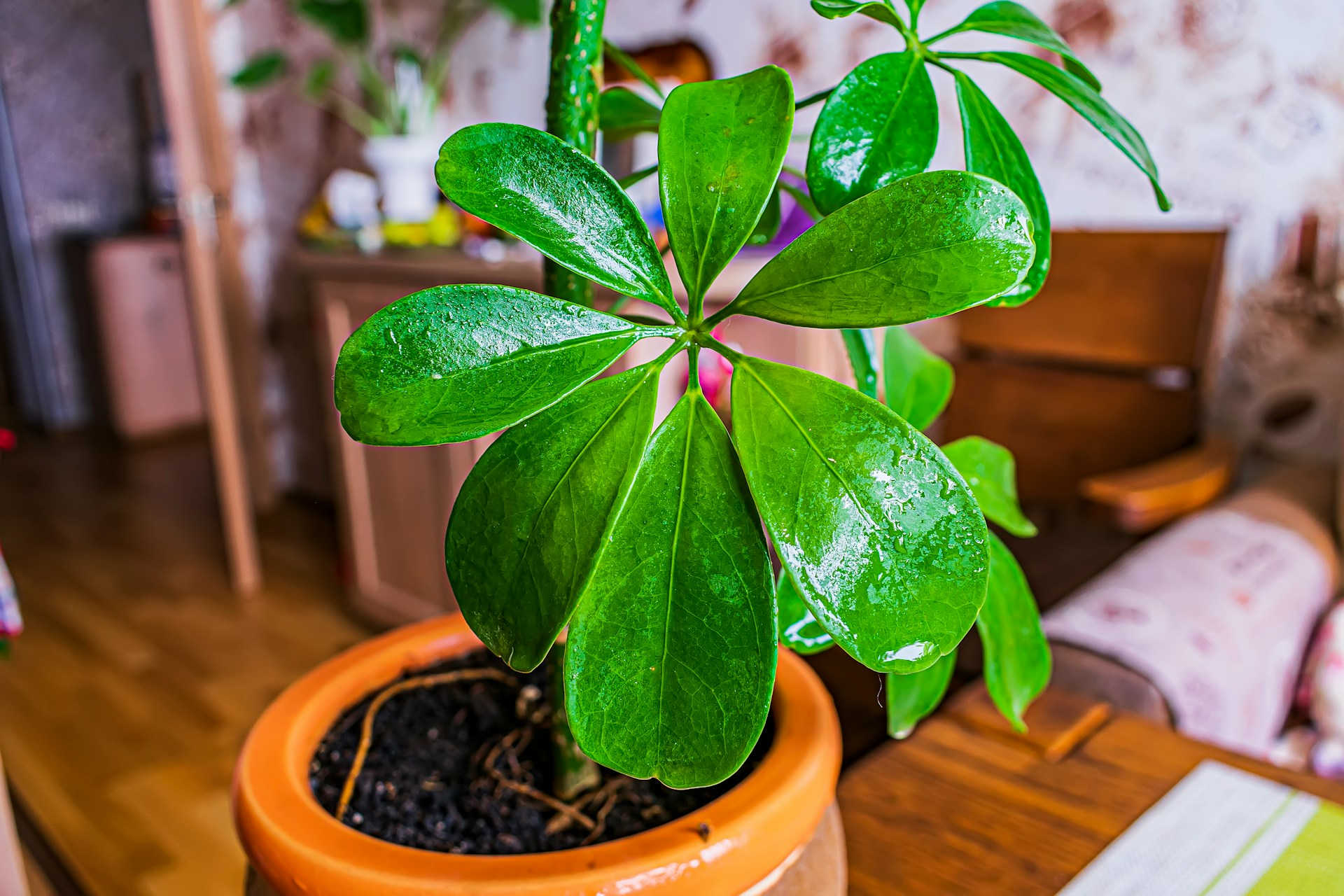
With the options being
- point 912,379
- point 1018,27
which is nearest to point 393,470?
point 912,379

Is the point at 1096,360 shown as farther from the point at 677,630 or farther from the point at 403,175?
the point at 677,630

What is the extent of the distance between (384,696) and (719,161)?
353 millimetres

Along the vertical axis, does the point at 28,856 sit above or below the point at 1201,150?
below

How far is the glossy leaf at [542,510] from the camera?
29 cm

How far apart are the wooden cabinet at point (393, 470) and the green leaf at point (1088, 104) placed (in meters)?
1.31

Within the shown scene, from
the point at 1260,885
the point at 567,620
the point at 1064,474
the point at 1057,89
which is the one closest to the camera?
the point at 567,620

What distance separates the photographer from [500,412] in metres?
0.30

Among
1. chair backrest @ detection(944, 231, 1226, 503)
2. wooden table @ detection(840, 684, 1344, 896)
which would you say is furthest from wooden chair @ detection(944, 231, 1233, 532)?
wooden table @ detection(840, 684, 1344, 896)

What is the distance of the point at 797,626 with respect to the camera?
0.42m

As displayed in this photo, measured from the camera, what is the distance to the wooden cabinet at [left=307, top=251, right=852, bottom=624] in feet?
6.29

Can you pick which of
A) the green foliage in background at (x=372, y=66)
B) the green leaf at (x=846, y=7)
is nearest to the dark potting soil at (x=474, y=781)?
the green leaf at (x=846, y=7)

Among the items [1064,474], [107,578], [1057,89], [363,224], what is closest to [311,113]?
[363,224]

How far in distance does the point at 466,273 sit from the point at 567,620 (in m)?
1.66

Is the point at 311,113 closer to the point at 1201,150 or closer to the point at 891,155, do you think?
the point at 1201,150
